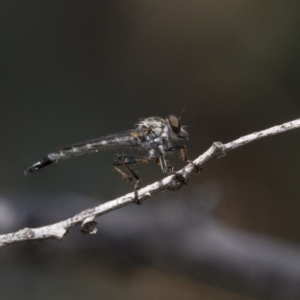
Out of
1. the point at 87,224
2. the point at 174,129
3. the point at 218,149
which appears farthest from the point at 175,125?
the point at 87,224

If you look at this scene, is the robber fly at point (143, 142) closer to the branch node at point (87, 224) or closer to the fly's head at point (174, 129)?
the fly's head at point (174, 129)

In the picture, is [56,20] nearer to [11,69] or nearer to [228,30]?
[11,69]

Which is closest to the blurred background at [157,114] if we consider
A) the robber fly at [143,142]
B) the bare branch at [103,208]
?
the robber fly at [143,142]

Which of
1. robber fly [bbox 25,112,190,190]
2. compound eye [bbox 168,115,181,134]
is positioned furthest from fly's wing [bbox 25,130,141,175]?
compound eye [bbox 168,115,181,134]

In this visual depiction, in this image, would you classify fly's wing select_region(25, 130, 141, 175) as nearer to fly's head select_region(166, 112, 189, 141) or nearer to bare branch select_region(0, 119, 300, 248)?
fly's head select_region(166, 112, 189, 141)

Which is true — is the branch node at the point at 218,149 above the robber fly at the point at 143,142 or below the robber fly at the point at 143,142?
below

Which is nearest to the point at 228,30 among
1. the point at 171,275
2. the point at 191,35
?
the point at 191,35
